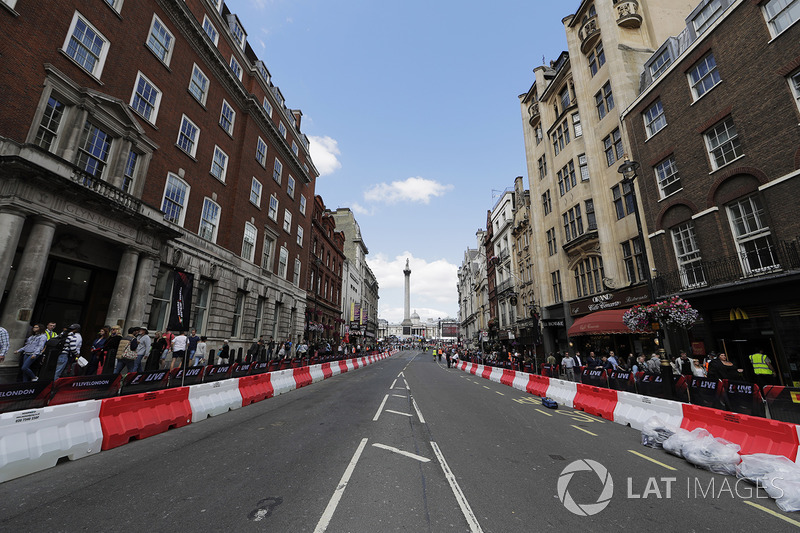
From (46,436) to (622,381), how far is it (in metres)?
15.2

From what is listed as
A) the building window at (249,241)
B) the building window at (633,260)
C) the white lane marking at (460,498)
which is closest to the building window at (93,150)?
the building window at (249,241)

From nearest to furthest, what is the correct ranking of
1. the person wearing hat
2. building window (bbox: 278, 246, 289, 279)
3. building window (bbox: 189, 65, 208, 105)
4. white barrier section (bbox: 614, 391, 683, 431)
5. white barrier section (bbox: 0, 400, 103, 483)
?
1. white barrier section (bbox: 0, 400, 103, 483)
2. white barrier section (bbox: 614, 391, 683, 431)
3. the person wearing hat
4. building window (bbox: 189, 65, 208, 105)
5. building window (bbox: 278, 246, 289, 279)

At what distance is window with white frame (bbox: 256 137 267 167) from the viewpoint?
2428 cm

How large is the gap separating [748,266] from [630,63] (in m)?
14.8

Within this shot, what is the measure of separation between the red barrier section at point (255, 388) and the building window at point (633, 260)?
19.5m

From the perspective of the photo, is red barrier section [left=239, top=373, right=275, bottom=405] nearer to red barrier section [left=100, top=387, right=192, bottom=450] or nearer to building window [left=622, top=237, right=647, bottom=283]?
Answer: red barrier section [left=100, top=387, right=192, bottom=450]

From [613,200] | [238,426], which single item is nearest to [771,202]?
[613,200]

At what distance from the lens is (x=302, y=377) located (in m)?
15.6

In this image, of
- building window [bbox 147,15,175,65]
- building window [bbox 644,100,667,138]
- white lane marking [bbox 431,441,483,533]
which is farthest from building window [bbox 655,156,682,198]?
building window [bbox 147,15,175,65]

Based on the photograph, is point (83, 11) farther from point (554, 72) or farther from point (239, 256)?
point (554, 72)

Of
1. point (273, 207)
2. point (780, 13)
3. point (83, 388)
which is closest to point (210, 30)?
point (273, 207)

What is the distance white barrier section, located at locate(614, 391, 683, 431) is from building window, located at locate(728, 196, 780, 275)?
27.6 feet

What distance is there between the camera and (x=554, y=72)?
29156mm

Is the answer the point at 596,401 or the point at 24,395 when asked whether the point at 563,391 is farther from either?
the point at 24,395
